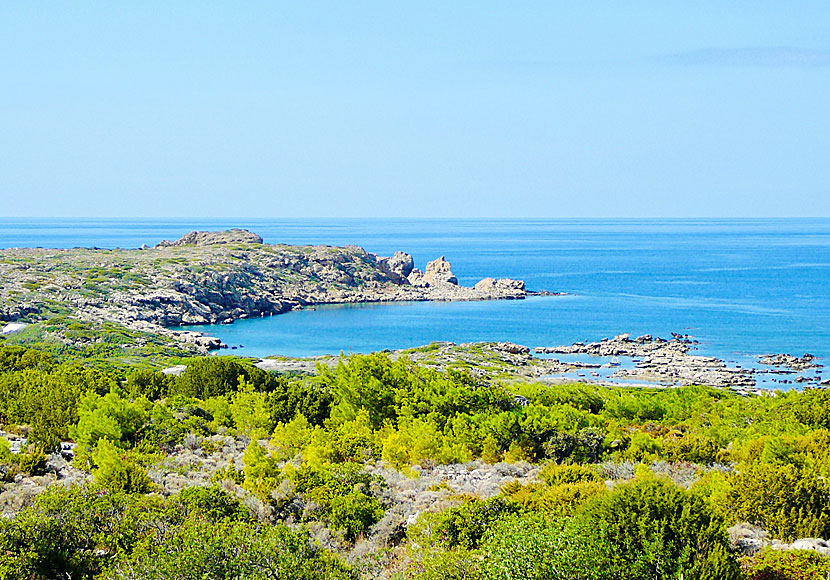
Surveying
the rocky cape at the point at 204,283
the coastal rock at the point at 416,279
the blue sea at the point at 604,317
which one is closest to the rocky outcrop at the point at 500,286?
the rocky cape at the point at 204,283

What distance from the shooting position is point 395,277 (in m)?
121

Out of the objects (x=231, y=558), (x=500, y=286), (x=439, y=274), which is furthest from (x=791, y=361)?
(x=439, y=274)

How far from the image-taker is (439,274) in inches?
4648

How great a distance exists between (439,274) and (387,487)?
107 metres

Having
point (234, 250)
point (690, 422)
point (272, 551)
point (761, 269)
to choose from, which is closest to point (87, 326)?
point (234, 250)

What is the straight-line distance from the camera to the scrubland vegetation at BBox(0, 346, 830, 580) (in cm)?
746

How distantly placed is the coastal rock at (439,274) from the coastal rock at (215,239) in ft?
111

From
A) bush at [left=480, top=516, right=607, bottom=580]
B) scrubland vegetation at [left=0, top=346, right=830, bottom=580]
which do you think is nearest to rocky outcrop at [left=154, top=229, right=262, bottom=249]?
scrubland vegetation at [left=0, top=346, right=830, bottom=580]

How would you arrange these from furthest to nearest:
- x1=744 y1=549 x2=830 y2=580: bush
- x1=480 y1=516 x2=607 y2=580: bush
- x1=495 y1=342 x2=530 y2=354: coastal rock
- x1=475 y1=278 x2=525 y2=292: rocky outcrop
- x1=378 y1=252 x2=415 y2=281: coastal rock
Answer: x1=378 y1=252 x2=415 y2=281: coastal rock
x1=475 y1=278 x2=525 y2=292: rocky outcrop
x1=495 y1=342 x2=530 y2=354: coastal rock
x1=744 y1=549 x2=830 y2=580: bush
x1=480 y1=516 x2=607 y2=580: bush

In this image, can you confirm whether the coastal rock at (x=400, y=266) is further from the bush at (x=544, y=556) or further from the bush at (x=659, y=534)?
the bush at (x=544, y=556)

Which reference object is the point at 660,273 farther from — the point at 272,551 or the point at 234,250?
the point at 272,551

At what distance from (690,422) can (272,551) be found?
1567cm

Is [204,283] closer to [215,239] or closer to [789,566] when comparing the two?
[215,239]

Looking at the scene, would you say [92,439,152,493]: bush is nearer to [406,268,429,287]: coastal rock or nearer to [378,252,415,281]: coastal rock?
[406,268,429,287]: coastal rock
